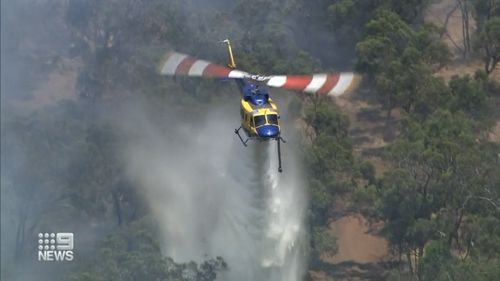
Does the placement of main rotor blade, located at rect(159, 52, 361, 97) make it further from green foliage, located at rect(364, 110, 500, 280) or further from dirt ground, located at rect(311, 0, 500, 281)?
dirt ground, located at rect(311, 0, 500, 281)

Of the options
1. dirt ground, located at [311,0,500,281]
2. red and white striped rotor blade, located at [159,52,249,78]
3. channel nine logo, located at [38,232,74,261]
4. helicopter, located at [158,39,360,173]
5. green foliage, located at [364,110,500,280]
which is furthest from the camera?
dirt ground, located at [311,0,500,281]

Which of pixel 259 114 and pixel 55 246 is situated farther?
pixel 55 246

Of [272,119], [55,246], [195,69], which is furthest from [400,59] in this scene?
[272,119]

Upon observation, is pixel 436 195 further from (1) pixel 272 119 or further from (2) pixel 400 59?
(1) pixel 272 119

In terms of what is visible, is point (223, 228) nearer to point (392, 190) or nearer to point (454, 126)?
point (392, 190)

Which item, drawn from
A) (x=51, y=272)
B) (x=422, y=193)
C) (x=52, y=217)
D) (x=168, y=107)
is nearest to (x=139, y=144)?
(x=168, y=107)

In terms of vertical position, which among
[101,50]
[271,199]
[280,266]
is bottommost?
[280,266]

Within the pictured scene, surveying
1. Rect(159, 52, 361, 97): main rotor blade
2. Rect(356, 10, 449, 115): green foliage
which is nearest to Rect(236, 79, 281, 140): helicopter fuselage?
Rect(159, 52, 361, 97): main rotor blade
